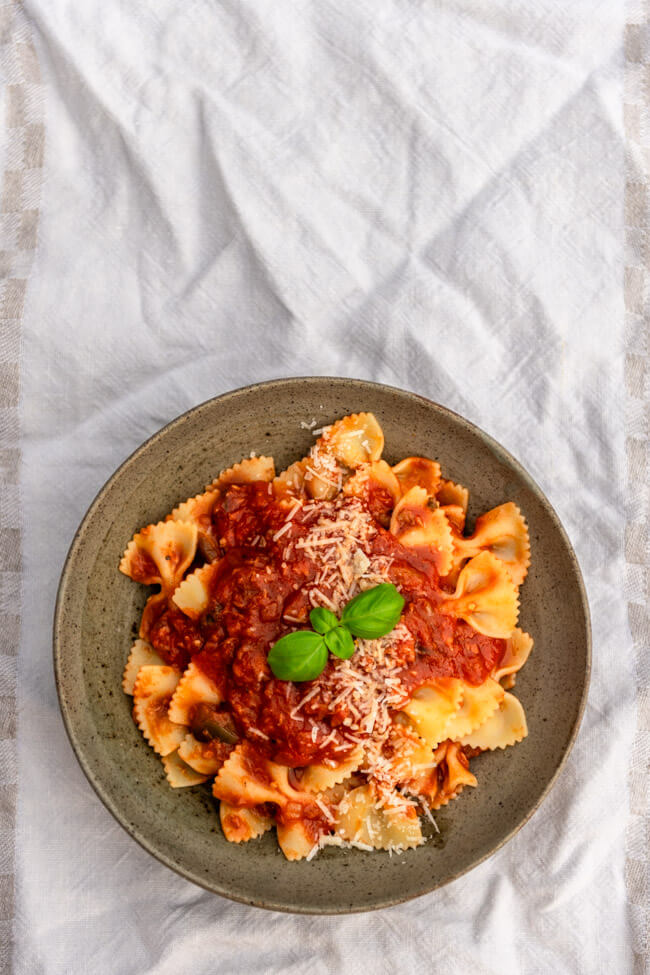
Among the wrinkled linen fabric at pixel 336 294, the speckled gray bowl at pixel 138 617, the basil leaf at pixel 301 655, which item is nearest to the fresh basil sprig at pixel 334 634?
the basil leaf at pixel 301 655

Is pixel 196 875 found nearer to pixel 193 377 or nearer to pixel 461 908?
pixel 461 908

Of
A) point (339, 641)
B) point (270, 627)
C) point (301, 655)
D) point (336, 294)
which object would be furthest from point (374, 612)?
point (336, 294)

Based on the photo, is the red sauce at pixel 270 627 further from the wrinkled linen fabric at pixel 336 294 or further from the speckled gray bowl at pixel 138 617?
the wrinkled linen fabric at pixel 336 294

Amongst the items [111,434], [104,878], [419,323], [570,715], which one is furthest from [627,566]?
[104,878]

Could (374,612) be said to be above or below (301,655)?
above

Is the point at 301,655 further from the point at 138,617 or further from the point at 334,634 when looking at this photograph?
the point at 138,617

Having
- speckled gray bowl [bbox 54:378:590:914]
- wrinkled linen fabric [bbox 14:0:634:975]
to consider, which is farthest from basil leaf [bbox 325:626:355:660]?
wrinkled linen fabric [bbox 14:0:634:975]
